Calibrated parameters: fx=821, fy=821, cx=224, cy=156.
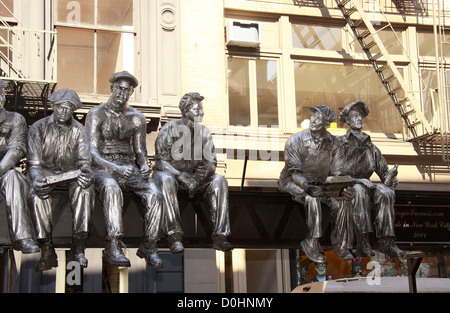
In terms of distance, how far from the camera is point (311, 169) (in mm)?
14289

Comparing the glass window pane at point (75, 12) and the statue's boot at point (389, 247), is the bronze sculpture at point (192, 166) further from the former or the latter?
the glass window pane at point (75, 12)

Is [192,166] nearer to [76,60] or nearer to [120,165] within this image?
[120,165]

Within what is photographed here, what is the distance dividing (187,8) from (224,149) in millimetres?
3265

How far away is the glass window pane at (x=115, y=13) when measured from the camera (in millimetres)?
17578

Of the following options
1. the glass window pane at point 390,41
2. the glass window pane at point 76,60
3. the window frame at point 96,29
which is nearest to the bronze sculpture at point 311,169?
the window frame at point 96,29

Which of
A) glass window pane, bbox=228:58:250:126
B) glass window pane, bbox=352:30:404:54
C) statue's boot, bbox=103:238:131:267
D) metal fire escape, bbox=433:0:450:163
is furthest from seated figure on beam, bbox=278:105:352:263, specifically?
glass window pane, bbox=352:30:404:54

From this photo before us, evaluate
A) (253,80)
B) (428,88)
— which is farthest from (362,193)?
(428,88)

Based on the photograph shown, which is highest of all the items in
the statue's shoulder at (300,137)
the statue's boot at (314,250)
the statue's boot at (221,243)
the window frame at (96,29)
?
the window frame at (96,29)

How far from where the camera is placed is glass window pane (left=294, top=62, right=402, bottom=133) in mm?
18797

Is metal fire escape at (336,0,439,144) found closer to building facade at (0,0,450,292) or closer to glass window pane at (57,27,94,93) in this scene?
building facade at (0,0,450,292)

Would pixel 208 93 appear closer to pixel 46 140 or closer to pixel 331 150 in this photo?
pixel 331 150

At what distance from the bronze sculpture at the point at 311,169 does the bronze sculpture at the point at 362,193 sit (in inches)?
11.1

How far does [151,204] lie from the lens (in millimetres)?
12695

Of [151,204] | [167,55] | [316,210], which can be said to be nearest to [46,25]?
[167,55]
